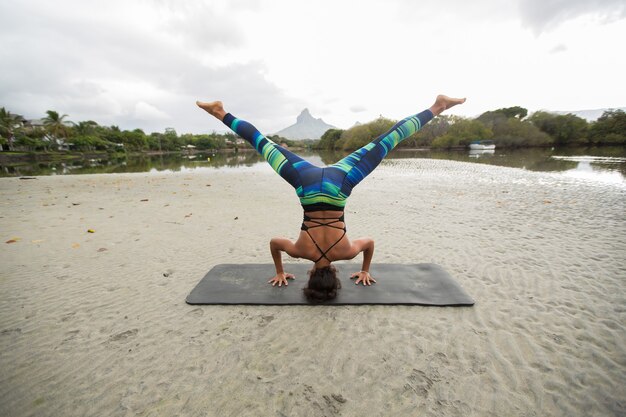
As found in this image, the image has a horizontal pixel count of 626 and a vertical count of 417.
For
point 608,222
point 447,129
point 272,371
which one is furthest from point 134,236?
point 447,129

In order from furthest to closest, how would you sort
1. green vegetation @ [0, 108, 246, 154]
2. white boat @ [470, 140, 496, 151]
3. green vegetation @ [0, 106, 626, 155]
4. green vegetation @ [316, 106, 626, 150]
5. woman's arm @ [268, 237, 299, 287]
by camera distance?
1. green vegetation @ [316, 106, 626, 150]
2. white boat @ [470, 140, 496, 151]
3. green vegetation @ [0, 106, 626, 155]
4. green vegetation @ [0, 108, 246, 154]
5. woman's arm @ [268, 237, 299, 287]

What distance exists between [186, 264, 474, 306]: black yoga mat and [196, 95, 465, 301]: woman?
439 millimetres

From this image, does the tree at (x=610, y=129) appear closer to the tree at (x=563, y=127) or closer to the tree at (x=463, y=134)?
the tree at (x=563, y=127)

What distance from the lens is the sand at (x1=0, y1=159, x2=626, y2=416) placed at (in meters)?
2.03

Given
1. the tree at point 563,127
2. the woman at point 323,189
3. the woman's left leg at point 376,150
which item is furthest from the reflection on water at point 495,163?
the tree at point 563,127

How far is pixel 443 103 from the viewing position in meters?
3.30

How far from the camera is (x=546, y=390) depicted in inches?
82.0

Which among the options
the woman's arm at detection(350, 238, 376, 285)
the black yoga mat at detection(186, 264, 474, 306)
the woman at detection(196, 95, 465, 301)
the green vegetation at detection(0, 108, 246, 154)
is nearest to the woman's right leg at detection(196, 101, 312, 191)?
the woman at detection(196, 95, 465, 301)

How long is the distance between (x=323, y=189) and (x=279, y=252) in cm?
127

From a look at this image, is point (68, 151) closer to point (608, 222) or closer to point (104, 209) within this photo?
point (104, 209)

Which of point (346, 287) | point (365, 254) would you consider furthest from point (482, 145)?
point (346, 287)

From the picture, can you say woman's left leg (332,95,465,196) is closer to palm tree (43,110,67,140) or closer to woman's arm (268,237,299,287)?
woman's arm (268,237,299,287)

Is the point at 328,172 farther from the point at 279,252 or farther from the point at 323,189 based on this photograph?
the point at 279,252

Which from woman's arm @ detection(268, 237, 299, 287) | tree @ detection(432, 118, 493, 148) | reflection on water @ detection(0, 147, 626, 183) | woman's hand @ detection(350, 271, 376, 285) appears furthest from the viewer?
tree @ detection(432, 118, 493, 148)
